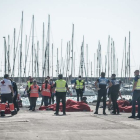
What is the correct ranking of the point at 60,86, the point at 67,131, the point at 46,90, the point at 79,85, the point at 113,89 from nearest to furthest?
1. the point at 67,131
2. the point at 60,86
3. the point at 113,89
4. the point at 46,90
5. the point at 79,85

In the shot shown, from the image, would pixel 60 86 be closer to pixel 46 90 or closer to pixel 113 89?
pixel 113 89

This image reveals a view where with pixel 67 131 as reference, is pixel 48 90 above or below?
above

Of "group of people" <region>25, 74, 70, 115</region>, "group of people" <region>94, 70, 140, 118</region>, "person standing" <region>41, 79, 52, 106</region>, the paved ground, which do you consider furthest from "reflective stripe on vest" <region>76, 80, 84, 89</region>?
the paved ground

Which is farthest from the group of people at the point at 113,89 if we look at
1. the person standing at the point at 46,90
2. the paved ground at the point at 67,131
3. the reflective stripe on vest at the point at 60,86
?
the person standing at the point at 46,90

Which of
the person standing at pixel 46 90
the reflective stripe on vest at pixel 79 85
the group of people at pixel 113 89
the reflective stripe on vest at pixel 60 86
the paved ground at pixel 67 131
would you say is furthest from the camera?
the reflective stripe on vest at pixel 79 85

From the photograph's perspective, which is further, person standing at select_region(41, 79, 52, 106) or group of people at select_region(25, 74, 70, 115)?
person standing at select_region(41, 79, 52, 106)

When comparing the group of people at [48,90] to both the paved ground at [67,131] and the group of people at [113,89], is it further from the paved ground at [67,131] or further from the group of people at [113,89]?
the paved ground at [67,131]

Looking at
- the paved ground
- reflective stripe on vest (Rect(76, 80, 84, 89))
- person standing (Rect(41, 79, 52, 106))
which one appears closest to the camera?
the paved ground

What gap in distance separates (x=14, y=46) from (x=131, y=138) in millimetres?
51921

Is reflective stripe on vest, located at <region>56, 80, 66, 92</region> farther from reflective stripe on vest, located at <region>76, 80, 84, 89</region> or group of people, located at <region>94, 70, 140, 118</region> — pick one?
reflective stripe on vest, located at <region>76, 80, 84, 89</region>

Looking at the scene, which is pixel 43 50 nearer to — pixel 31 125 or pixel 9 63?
pixel 9 63

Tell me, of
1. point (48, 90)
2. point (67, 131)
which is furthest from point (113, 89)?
point (67, 131)

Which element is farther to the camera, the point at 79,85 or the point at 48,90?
the point at 79,85

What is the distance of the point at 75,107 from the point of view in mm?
22281
